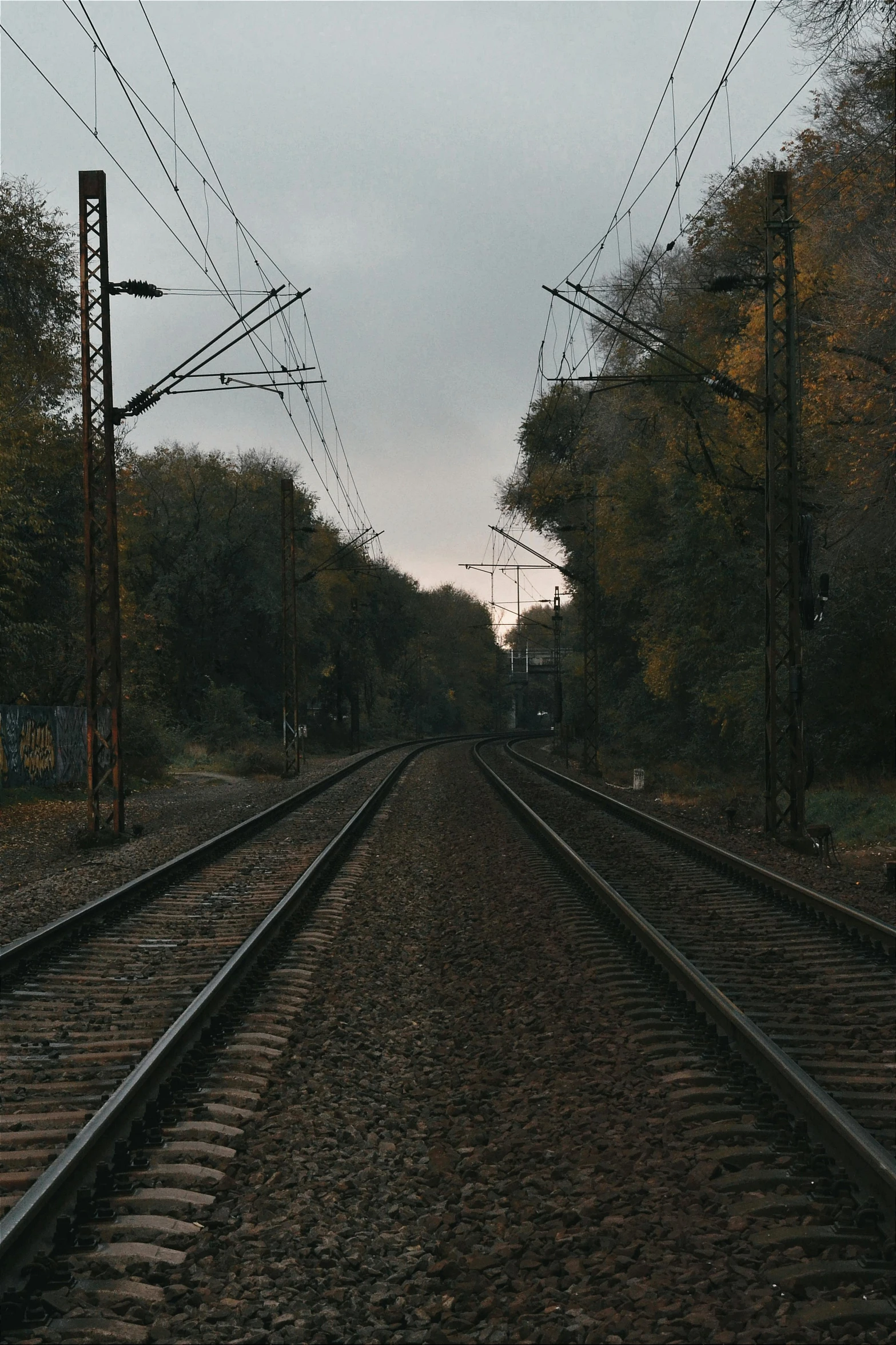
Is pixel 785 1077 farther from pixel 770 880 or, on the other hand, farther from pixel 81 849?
pixel 81 849

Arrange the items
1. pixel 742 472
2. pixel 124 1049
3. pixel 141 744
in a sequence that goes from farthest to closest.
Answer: pixel 141 744 → pixel 742 472 → pixel 124 1049

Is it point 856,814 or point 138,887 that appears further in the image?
point 856,814

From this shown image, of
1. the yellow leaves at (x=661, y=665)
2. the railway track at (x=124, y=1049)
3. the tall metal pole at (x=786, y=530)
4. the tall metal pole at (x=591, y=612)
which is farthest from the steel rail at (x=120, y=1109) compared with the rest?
the yellow leaves at (x=661, y=665)

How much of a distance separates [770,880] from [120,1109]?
8.84 metres

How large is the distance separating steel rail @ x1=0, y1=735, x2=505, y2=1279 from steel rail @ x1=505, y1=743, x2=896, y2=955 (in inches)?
190

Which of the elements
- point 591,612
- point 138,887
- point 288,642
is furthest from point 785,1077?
point 591,612

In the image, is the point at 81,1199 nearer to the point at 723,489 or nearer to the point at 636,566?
the point at 723,489

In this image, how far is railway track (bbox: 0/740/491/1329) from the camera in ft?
14.6

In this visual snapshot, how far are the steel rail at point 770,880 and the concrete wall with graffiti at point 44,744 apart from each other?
11.6m

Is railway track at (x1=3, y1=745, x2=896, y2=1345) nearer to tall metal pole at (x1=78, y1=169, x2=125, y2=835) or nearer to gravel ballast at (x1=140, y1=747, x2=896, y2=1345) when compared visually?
gravel ballast at (x1=140, y1=747, x2=896, y2=1345)

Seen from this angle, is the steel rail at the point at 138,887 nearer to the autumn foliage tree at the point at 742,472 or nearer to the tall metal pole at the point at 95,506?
the tall metal pole at the point at 95,506

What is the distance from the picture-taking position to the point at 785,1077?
5.62m

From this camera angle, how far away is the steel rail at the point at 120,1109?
410 cm

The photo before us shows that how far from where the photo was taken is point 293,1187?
4.83m
